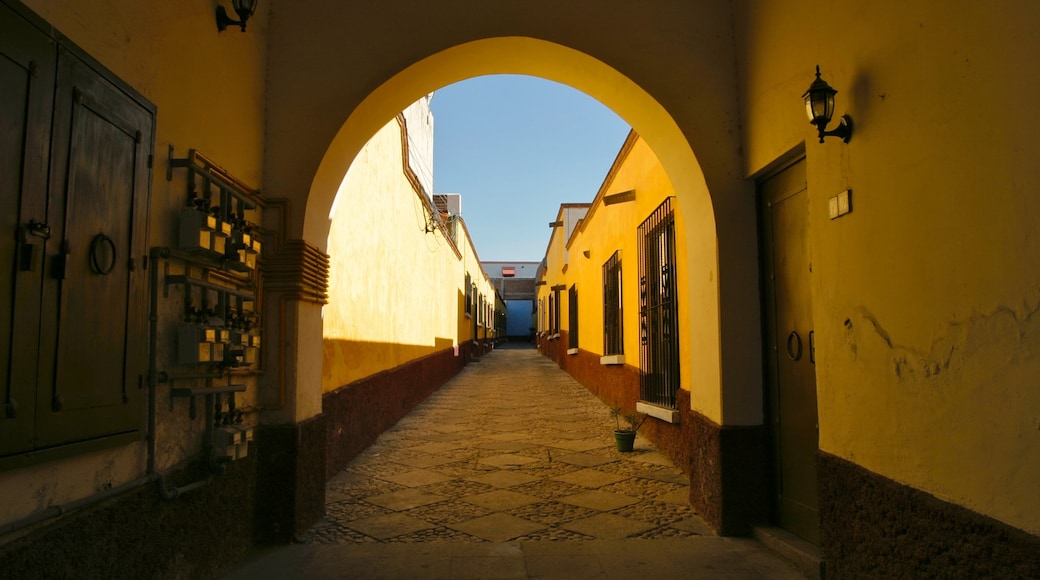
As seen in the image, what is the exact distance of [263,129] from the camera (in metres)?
3.47

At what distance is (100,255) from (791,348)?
303 cm

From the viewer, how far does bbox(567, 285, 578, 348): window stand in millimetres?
13617

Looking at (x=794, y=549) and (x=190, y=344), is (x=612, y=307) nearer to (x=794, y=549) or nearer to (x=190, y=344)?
(x=794, y=549)

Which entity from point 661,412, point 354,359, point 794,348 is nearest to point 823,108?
point 794,348

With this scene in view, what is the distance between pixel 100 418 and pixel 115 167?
0.83 metres

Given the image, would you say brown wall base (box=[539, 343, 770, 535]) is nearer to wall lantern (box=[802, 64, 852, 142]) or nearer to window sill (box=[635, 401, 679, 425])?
window sill (box=[635, 401, 679, 425])

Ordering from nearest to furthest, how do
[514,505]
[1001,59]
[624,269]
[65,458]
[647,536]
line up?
[1001,59], [65,458], [647,536], [514,505], [624,269]

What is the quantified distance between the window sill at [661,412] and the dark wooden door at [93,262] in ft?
12.3

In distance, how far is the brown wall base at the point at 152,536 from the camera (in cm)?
173

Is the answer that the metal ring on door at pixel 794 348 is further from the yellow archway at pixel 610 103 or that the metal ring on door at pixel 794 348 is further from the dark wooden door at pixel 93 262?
the dark wooden door at pixel 93 262

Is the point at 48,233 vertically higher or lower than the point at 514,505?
higher

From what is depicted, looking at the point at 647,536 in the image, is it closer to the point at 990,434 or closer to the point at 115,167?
the point at 990,434

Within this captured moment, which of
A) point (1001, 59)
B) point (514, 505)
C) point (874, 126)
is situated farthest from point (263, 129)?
point (1001, 59)

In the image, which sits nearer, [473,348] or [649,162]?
[649,162]
